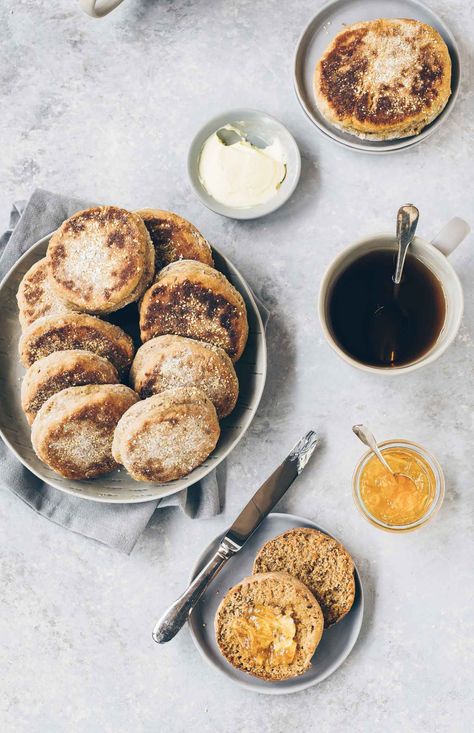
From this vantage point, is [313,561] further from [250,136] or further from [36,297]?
[250,136]

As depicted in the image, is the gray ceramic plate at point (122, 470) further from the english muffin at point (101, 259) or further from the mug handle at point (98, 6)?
the mug handle at point (98, 6)

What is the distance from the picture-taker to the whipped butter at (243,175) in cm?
194

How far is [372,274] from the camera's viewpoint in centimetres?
179

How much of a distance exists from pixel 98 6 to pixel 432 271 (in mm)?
1086

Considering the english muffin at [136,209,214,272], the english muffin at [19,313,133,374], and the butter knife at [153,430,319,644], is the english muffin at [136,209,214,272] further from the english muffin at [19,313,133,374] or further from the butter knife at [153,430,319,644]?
the butter knife at [153,430,319,644]

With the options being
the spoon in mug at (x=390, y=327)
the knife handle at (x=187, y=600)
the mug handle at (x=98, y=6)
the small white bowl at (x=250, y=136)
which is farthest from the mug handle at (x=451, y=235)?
the mug handle at (x=98, y=6)

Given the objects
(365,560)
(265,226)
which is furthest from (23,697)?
(265,226)

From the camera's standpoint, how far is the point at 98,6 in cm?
197

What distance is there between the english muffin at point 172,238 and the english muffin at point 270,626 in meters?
0.77

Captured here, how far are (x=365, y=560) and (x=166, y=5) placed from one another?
1.54m

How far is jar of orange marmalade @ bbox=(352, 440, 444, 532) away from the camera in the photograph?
73.3 inches

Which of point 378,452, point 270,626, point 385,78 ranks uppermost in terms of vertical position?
point 385,78

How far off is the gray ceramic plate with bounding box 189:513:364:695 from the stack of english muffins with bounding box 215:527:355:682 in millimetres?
35

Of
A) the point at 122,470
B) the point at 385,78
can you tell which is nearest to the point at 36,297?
the point at 122,470
